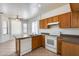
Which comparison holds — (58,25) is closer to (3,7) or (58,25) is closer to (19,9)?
(19,9)

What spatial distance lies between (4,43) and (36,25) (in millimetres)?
796

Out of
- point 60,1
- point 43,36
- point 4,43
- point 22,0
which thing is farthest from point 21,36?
point 60,1

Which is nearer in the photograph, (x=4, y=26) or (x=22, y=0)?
(x=22, y=0)

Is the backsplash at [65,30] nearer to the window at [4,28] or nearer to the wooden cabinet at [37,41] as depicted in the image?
the wooden cabinet at [37,41]

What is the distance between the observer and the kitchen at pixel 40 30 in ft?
5.96

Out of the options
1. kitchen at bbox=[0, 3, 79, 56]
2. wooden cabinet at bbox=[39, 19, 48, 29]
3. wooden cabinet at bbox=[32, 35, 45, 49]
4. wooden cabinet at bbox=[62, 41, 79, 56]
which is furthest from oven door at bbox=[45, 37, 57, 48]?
wooden cabinet at bbox=[39, 19, 48, 29]

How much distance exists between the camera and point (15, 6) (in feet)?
5.73

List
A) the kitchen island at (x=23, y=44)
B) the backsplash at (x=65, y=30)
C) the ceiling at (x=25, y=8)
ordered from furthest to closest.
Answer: the backsplash at (x=65, y=30) → the kitchen island at (x=23, y=44) → the ceiling at (x=25, y=8)

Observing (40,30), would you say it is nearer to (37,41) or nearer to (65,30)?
(37,41)

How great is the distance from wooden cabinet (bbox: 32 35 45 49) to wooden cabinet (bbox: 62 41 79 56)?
0.53 m

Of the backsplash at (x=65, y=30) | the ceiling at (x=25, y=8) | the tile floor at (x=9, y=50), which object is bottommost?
the tile floor at (x=9, y=50)

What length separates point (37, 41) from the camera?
2.29 metres

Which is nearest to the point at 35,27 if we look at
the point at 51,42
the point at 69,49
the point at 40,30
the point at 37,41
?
the point at 40,30

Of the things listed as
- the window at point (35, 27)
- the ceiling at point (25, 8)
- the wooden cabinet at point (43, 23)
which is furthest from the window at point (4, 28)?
the wooden cabinet at point (43, 23)
